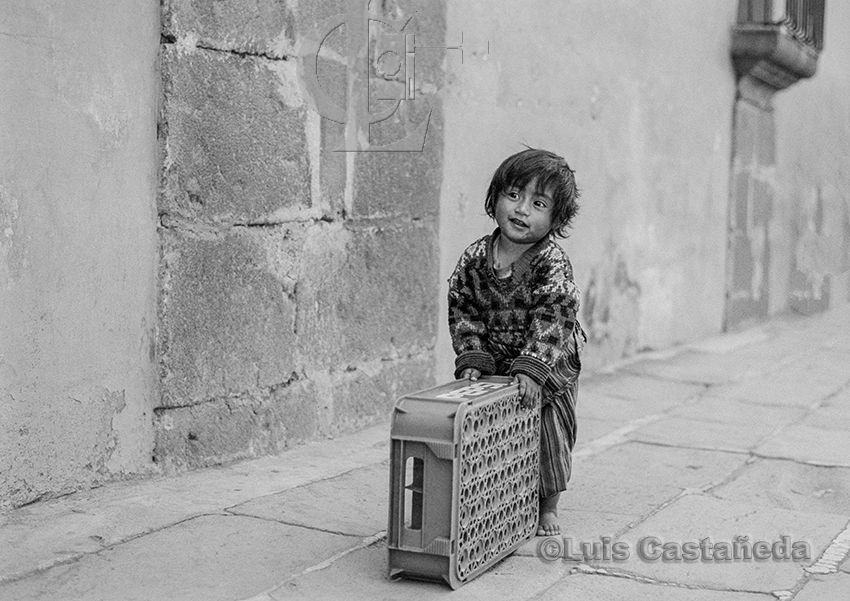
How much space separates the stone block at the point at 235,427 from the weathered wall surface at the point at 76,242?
0.10 m

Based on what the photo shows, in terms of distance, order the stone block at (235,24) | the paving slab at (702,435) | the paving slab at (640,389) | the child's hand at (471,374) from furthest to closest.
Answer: the paving slab at (640,389) → the paving slab at (702,435) → the stone block at (235,24) → the child's hand at (471,374)

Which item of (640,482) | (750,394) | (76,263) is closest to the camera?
(76,263)

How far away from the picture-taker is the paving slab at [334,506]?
339 centimetres

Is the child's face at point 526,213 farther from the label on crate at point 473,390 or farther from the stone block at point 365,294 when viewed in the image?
the stone block at point 365,294

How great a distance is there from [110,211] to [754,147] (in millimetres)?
6265

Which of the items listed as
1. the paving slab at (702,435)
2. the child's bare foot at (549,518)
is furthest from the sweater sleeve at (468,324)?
the paving slab at (702,435)

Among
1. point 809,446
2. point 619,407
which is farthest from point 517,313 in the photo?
point 619,407

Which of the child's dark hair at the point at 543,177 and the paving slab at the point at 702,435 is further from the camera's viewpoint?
the paving slab at the point at 702,435

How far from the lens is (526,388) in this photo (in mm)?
3100

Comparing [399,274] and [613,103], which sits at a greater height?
[613,103]

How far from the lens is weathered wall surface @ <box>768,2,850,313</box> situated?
9.56 meters

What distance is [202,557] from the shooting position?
3.03 metres

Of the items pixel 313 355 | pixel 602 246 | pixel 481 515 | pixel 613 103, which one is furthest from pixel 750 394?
pixel 481 515

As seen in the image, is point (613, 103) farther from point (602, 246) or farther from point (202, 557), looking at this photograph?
point (202, 557)
